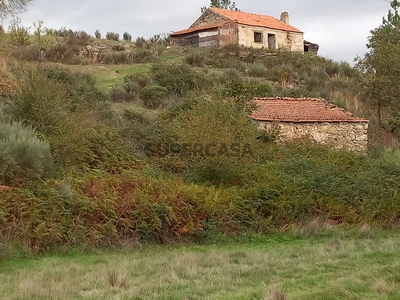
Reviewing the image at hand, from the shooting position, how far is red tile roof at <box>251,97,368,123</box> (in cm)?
1877

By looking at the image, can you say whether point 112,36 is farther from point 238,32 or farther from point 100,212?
point 100,212

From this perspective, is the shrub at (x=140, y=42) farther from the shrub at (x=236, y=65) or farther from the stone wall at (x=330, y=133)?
the stone wall at (x=330, y=133)

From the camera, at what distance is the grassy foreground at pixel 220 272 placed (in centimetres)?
619

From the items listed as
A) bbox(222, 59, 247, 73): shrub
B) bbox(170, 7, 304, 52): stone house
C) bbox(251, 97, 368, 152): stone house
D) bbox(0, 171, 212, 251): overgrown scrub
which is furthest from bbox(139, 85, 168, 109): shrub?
bbox(170, 7, 304, 52): stone house

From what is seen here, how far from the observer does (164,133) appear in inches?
639

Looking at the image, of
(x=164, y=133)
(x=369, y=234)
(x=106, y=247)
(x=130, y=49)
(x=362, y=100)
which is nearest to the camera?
(x=106, y=247)

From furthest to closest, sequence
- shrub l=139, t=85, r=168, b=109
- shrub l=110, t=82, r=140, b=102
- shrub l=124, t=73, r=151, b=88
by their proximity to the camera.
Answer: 1. shrub l=124, t=73, r=151, b=88
2. shrub l=110, t=82, r=140, b=102
3. shrub l=139, t=85, r=168, b=109

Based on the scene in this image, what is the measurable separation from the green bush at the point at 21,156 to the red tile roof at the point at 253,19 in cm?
2982

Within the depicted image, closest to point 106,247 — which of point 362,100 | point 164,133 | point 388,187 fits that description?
point 164,133

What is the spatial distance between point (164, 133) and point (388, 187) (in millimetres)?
7051

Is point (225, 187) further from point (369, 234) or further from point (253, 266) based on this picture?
point (253, 266)

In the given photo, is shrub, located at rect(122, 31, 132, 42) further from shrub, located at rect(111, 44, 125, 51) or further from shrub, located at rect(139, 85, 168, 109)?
shrub, located at rect(139, 85, 168, 109)

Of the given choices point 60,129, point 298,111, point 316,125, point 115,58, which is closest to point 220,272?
point 60,129

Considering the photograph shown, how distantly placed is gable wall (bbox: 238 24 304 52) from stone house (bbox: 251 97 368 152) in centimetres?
2067
